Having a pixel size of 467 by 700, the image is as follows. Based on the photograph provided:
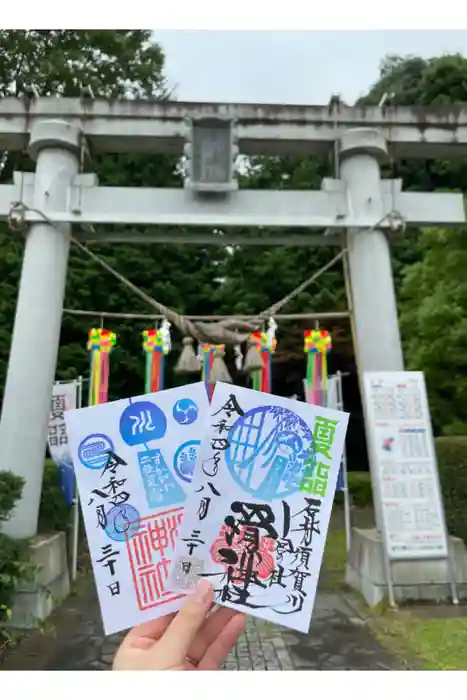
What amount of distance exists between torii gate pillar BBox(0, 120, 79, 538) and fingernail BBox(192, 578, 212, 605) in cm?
391

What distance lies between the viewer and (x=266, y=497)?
1.66 metres

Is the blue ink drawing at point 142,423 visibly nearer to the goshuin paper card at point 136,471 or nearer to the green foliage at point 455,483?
the goshuin paper card at point 136,471

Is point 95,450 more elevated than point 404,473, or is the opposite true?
point 404,473

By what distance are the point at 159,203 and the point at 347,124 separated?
6.61 ft

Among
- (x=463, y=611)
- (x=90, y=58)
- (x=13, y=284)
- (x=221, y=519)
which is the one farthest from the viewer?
(x=13, y=284)

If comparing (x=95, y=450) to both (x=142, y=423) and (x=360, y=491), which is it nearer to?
(x=142, y=423)

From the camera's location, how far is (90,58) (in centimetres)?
877

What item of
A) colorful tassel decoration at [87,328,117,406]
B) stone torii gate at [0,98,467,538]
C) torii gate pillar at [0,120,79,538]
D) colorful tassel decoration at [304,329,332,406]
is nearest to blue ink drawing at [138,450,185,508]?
torii gate pillar at [0,120,79,538]

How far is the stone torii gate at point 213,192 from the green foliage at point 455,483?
1.18 metres

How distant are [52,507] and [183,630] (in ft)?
17.0

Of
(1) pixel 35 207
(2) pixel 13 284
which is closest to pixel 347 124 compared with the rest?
(1) pixel 35 207

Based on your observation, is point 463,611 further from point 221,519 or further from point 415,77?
point 415,77

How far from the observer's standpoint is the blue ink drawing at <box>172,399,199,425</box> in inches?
64.3

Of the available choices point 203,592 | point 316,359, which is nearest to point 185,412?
point 203,592
